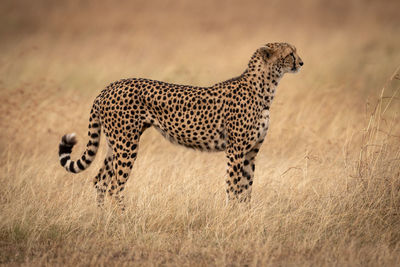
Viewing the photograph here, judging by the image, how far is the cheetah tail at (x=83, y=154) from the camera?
16.5 ft

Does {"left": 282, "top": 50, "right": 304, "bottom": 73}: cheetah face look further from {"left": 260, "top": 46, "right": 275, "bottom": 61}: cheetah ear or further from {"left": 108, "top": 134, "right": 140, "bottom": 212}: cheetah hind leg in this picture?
{"left": 108, "top": 134, "right": 140, "bottom": 212}: cheetah hind leg

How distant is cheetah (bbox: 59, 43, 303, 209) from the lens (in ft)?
16.5

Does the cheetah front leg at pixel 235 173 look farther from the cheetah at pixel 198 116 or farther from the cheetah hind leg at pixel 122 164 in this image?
the cheetah hind leg at pixel 122 164

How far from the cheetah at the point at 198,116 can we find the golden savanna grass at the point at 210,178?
294mm

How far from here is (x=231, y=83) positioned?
5.21 m

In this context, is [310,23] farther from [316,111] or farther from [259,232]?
[259,232]

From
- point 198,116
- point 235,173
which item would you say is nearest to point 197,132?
point 198,116

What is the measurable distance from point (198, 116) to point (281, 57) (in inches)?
35.0

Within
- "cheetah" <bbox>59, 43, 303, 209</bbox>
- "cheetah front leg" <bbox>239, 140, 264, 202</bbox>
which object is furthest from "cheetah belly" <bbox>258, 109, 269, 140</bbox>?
"cheetah front leg" <bbox>239, 140, 264, 202</bbox>

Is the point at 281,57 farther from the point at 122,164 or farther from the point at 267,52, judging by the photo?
the point at 122,164

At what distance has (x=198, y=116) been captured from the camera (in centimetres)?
512

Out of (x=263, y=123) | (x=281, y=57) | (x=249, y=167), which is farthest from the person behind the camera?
(x=249, y=167)

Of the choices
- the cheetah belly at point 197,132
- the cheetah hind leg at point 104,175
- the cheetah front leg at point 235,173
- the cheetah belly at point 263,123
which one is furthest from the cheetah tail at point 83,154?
the cheetah belly at point 263,123

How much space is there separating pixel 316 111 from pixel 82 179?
3487 millimetres
